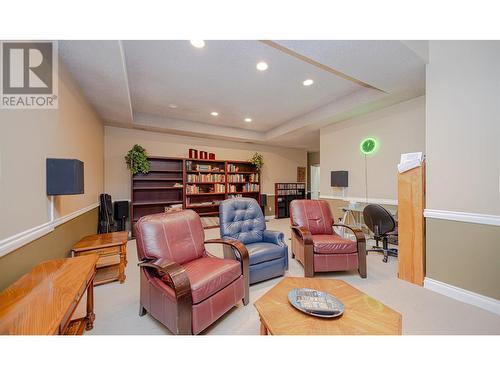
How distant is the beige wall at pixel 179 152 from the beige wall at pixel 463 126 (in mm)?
4628

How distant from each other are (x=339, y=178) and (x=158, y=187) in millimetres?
4247

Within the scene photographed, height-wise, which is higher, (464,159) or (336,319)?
(464,159)

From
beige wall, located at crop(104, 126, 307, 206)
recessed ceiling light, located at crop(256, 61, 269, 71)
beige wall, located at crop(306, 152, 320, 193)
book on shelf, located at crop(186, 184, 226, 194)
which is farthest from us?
beige wall, located at crop(306, 152, 320, 193)

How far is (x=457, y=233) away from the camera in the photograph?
1.95m

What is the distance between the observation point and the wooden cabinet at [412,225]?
221cm

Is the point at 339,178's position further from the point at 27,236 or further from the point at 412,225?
the point at 27,236

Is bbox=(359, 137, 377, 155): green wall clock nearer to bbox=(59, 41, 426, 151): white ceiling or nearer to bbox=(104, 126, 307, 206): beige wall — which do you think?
bbox=(59, 41, 426, 151): white ceiling

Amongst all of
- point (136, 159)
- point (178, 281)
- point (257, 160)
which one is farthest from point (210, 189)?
point (178, 281)

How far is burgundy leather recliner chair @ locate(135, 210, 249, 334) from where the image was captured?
1366 millimetres

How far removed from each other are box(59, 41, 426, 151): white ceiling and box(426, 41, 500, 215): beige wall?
0.32 m

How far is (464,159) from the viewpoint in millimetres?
1885

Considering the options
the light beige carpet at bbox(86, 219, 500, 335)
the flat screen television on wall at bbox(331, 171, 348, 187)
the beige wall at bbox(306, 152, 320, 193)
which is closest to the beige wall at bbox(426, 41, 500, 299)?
the light beige carpet at bbox(86, 219, 500, 335)

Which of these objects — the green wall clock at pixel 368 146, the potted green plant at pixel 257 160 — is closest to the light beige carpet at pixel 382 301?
the green wall clock at pixel 368 146

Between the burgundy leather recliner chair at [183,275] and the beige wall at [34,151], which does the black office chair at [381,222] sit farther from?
the beige wall at [34,151]
